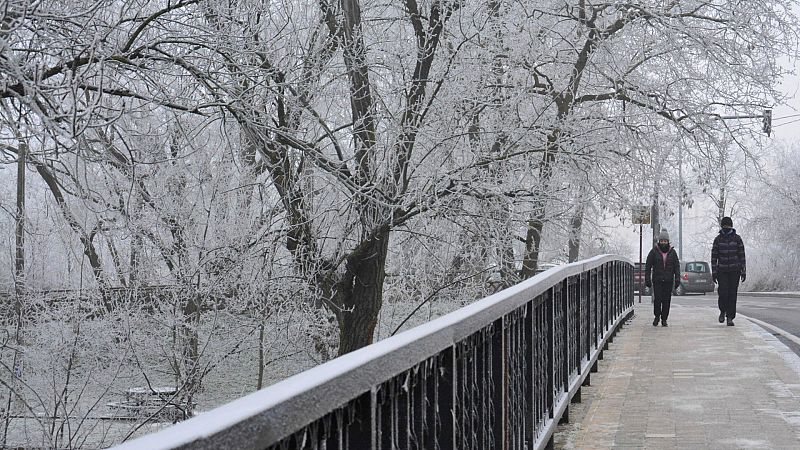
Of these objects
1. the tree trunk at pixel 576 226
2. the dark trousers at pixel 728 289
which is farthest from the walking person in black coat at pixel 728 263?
the tree trunk at pixel 576 226

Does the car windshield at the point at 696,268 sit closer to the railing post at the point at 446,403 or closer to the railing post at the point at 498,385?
the railing post at the point at 498,385

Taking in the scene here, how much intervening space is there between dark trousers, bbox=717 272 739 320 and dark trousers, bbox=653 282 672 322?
2.52ft

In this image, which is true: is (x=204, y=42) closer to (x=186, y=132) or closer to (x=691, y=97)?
(x=186, y=132)

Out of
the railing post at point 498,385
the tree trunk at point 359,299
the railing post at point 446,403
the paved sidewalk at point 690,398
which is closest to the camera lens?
the railing post at point 446,403

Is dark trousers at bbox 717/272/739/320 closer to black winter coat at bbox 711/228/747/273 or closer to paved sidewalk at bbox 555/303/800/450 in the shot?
black winter coat at bbox 711/228/747/273

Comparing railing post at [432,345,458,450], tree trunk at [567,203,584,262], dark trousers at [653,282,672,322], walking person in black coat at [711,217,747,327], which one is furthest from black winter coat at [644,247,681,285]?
railing post at [432,345,458,450]

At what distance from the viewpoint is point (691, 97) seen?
16.5 m

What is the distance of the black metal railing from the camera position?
1.67 m

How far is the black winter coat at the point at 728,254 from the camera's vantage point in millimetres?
16422

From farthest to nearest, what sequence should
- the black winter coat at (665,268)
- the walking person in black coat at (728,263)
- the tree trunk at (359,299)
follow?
the black winter coat at (665,268), the walking person in black coat at (728,263), the tree trunk at (359,299)

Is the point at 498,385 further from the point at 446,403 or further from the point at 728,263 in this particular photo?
the point at 728,263

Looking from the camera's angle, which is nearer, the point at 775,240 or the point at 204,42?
the point at 204,42

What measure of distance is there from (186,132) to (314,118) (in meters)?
2.52

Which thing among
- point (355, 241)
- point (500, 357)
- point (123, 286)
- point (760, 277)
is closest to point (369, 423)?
point (500, 357)
